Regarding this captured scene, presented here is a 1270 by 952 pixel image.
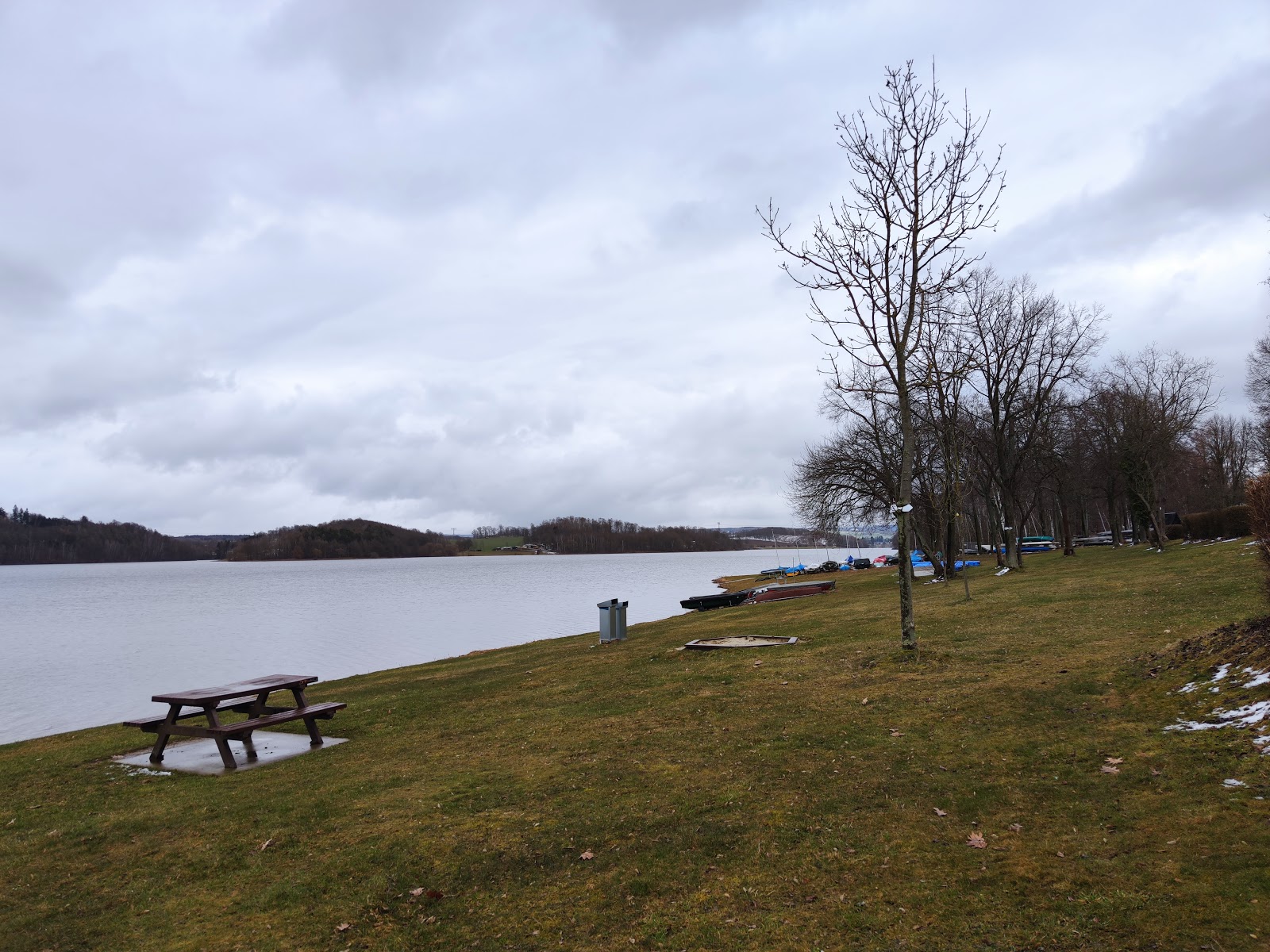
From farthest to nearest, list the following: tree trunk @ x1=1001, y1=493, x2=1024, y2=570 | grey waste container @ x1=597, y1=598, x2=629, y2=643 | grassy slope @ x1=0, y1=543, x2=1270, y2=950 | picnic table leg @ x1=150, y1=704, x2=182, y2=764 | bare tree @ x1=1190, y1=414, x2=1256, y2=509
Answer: bare tree @ x1=1190, y1=414, x2=1256, y2=509, tree trunk @ x1=1001, y1=493, x2=1024, y2=570, grey waste container @ x1=597, y1=598, x2=629, y2=643, picnic table leg @ x1=150, y1=704, x2=182, y2=764, grassy slope @ x1=0, y1=543, x2=1270, y2=950

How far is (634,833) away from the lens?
20.3 ft

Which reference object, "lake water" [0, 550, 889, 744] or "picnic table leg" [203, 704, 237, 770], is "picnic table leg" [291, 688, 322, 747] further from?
"lake water" [0, 550, 889, 744]

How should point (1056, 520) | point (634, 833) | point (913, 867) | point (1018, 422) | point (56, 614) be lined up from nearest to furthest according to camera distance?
point (913, 867), point (634, 833), point (1018, 422), point (56, 614), point (1056, 520)

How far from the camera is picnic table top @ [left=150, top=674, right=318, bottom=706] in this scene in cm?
995

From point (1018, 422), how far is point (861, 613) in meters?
23.1

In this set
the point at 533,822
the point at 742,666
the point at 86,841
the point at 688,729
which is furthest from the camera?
the point at 742,666

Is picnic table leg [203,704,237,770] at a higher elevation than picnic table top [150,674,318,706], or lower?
lower

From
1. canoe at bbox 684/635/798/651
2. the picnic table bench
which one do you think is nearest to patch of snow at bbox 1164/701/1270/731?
canoe at bbox 684/635/798/651

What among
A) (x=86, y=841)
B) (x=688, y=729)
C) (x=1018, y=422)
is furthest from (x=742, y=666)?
(x=1018, y=422)

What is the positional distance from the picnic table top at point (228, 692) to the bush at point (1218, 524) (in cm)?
3082

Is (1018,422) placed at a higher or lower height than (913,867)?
higher

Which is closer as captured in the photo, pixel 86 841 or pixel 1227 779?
pixel 1227 779

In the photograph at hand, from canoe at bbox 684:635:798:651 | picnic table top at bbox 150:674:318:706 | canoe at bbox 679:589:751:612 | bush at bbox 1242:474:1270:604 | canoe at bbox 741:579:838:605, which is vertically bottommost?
canoe at bbox 679:589:751:612

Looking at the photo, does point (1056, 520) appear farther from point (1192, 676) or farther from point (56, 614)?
point (56, 614)
